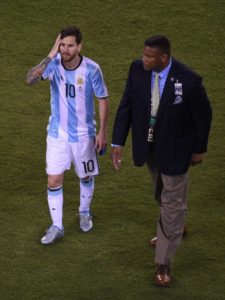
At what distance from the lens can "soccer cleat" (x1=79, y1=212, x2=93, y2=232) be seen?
853cm

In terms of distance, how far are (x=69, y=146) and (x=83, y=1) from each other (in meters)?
5.75

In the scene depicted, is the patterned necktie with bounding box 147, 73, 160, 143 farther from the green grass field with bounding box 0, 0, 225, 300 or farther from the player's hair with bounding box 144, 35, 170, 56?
the green grass field with bounding box 0, 0, 225, 300

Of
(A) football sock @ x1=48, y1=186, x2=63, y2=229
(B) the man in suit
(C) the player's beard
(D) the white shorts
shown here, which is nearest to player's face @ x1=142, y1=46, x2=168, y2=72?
(B) the man in suit

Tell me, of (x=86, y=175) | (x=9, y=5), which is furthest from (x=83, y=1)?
(x=86, y=175)

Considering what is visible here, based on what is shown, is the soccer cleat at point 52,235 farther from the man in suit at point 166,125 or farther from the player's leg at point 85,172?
the man in suit at point 166,125

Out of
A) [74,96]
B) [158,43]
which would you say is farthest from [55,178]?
[158,43]

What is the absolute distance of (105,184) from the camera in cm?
942

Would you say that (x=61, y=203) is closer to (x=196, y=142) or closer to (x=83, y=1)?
(x=196, y=142)

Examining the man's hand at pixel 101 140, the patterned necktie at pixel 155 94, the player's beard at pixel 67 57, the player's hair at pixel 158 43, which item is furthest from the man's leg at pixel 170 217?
the player's beard at pixel 67 57

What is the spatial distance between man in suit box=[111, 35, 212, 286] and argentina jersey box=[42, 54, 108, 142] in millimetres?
624

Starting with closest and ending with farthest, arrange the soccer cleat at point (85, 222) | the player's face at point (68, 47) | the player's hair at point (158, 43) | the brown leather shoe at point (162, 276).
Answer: the player's hair at point (158, 43) → the brown leather shoe at point (162, 276) → the player's face at point (68, 47) → the soccer cleat at point (85, 222)

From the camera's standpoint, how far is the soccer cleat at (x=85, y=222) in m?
8.53

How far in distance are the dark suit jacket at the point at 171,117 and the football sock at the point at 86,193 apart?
103cm

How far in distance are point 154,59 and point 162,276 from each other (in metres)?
1.77
